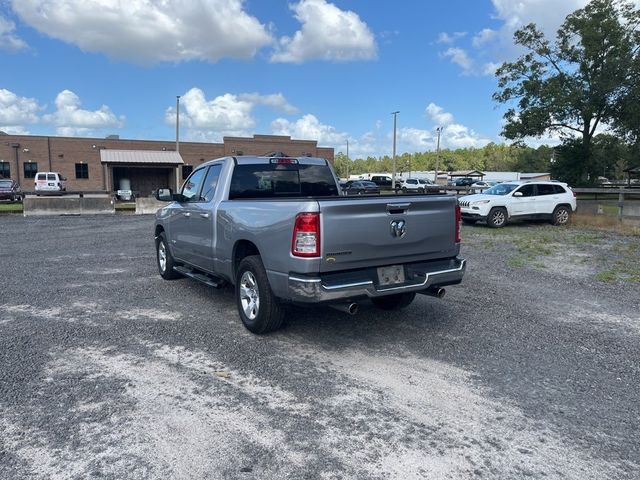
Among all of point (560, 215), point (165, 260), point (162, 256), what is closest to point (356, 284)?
point (165, 260)

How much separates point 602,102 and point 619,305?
33608mm

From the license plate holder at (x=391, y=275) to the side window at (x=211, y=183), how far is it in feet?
8.71

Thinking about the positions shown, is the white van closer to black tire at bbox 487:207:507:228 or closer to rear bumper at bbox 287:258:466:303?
black tire at bbox 487:207:507:228

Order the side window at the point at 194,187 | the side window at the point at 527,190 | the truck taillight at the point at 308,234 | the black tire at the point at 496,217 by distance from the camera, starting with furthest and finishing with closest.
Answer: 1. the side window at the point at 527,190
2. the black tire at the point at 496,217
3. the side window at the point at 194,187
4. the truck taillight at the point at 308,234

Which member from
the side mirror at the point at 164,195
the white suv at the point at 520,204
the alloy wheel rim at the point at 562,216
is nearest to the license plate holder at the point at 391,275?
the side mirror at the point at 164,195

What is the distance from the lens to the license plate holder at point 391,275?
4.84 meters

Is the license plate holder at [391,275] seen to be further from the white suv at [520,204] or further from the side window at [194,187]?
the white suv at [520,204]

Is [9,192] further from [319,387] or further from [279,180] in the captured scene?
[319,387]

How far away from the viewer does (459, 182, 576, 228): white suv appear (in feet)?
56.9

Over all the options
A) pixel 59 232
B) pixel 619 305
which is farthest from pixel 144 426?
pixel 59 232

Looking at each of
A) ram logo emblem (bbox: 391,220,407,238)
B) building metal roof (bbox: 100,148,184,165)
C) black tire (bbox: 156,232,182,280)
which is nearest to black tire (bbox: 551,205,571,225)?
black tire (bbox: 156,232,182,280)

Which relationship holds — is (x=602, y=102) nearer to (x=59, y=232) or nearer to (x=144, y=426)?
(x=59, y=232)

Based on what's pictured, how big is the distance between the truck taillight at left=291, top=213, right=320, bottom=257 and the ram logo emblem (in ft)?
2.76

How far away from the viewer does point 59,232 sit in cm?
1522
